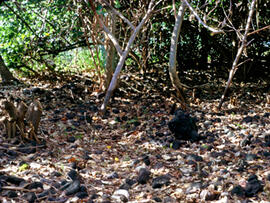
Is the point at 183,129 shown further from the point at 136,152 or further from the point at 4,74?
the point at 4,74

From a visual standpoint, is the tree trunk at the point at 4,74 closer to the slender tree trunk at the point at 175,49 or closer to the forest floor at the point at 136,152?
the forest floor at the point at 136,152

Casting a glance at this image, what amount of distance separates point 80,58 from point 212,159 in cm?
442

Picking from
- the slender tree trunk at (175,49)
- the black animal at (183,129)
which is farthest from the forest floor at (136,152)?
the slender tree trunk at (175,49)

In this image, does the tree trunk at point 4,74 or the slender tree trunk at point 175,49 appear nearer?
the slender tree trunk at point 175,49

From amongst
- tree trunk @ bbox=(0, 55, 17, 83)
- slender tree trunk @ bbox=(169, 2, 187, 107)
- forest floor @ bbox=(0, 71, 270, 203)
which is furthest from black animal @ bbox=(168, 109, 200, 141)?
tree trunk @ bbox=(0, 55, 17, 83)

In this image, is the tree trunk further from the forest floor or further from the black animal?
the black animal

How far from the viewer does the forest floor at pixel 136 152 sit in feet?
8.13

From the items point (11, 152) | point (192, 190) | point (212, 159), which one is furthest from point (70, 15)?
point (192, 190)

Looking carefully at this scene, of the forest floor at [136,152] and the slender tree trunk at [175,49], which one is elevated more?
the slender tree trunk at [175,49]

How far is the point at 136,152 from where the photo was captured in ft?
11.0

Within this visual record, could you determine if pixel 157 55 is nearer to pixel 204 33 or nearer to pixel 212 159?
pixel 204 33

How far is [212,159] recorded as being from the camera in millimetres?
3057

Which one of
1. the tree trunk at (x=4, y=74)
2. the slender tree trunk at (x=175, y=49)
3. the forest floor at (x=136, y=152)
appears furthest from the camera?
the tree trunk at (x=4, y=74)

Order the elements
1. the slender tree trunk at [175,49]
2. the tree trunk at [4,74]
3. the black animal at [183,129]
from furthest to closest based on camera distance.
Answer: the tree trunk at [4,74] < the slender tree trunk at [175,49] < the black animal at [183,129]
